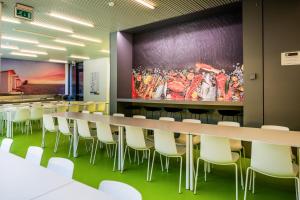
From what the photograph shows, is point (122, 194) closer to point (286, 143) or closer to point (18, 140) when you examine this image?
point (286, 143)

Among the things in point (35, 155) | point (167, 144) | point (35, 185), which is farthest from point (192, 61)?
point (35, 185)

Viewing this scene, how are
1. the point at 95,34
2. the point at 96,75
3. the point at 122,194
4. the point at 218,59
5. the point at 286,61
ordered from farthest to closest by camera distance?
1. the point at 96,75
2. the point at 95,34
3. the point at 218,59
4. the point at 286,61
5. the point at 122,194

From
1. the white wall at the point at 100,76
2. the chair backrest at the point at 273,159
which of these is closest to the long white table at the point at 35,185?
the chair backrest at the point at 273,159

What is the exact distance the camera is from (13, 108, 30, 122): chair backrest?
689cm

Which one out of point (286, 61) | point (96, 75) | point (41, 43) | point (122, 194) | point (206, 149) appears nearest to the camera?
point (122, 194)

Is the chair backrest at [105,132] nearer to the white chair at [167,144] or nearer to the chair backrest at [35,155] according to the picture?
the white chair at [167,144]

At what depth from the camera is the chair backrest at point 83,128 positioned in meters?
4.39

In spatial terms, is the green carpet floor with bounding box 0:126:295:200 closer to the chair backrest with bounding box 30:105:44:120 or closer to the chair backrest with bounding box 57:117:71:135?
the chair backrest with bounding box 57:117:71:135

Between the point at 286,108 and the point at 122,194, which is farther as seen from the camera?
the point at 286,108

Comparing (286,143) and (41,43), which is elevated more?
(41,43)

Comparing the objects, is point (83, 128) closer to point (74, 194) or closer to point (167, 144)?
point (167, 144)

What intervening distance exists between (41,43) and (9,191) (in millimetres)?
9009

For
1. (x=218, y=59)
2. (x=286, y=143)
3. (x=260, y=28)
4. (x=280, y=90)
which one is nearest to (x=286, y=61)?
(x=280, y=90)

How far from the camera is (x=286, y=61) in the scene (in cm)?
428
